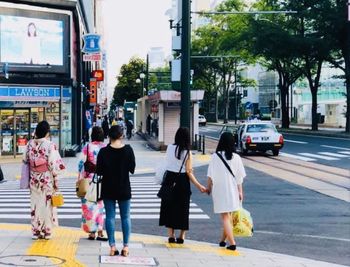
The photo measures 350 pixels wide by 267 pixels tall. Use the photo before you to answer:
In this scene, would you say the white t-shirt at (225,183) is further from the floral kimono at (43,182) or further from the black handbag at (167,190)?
the floral kimono at (43,182)

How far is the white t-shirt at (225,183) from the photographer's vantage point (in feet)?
29.2

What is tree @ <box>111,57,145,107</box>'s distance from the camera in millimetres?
92438

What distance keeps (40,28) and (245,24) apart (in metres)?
39.4

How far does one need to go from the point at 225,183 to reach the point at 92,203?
77.7 inches

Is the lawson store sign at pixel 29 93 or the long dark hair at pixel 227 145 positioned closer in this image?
the long dark hair at pixel 227 145

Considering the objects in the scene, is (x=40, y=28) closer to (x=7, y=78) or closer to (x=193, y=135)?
(x=7, y=78)

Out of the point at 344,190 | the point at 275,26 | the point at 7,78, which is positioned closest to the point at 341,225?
the point at 344,190

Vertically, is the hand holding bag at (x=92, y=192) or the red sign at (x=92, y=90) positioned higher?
the red sign at (x=92, y=90)

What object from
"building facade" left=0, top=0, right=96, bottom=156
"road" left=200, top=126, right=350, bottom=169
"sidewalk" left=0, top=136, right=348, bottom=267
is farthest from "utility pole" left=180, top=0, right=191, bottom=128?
"building facade" left=0, top=0, right=96, bottom=156

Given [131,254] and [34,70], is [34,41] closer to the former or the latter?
[34,70]

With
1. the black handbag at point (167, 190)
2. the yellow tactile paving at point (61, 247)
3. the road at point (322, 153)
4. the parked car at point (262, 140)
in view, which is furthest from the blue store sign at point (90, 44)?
the black handbag at point (167, 190)

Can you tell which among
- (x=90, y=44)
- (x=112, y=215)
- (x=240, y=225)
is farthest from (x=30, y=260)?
(x=90, y=44)

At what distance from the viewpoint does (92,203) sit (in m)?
9.34

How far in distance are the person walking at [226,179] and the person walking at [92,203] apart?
166 centimetres
